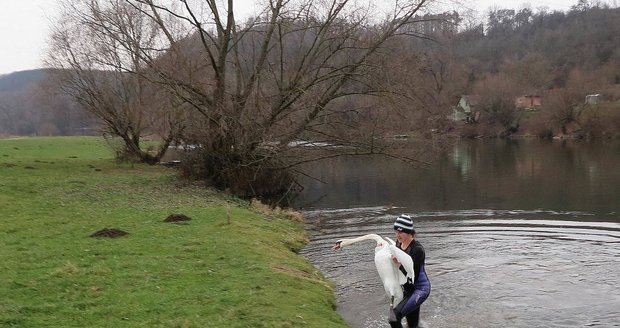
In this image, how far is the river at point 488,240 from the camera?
40.2ft

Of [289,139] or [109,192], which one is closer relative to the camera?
[109,192]

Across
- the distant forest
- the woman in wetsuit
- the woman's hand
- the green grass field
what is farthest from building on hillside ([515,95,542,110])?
the woman's hand

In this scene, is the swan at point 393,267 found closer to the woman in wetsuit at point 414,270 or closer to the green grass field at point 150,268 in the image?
the woman in wetsuit at point 414,270

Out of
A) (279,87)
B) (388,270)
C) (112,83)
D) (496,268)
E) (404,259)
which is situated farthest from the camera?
(112,83)

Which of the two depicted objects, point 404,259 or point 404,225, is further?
point 404,225

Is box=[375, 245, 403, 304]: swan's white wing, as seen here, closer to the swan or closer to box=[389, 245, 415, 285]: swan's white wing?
the swan

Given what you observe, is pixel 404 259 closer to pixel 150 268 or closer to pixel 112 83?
pixel 150 268

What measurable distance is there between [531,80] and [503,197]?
10241 centimetres

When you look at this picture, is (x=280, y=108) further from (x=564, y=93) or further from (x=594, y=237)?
(x=564, y=93)

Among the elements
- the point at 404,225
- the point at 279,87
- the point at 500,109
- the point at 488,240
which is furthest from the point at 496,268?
the point at 500,109

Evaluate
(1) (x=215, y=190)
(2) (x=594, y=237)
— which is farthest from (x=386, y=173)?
(2) (x=594, y=237)

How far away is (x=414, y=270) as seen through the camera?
9.70m

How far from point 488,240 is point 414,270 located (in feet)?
37.2

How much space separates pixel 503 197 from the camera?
30891mm
